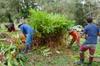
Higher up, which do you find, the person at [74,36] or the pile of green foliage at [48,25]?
the pile of green foliage at [48,25]

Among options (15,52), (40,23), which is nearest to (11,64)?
(15,52)

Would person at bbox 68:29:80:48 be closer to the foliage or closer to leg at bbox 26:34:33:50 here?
the foliage

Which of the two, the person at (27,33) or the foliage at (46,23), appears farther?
the foliage at (46,23)

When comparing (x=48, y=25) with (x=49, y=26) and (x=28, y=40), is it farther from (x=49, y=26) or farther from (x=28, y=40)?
(x=28, y=40)

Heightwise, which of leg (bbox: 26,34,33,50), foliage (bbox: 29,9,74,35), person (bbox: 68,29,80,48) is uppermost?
foliage (bbox: 29,9,74,35)

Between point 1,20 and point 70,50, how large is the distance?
31.1 metres

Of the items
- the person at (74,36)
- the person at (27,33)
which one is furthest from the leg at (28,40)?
the person at (74,36)

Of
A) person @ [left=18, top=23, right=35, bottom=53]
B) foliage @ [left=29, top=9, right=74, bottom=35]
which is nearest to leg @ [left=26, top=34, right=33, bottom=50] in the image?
person @ [left=18, top=23, right=35, bottom=53]

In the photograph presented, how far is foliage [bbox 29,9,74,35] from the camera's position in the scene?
497 inches

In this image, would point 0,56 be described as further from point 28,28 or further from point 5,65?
point 28,28

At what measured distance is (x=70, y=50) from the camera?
44.3 ft

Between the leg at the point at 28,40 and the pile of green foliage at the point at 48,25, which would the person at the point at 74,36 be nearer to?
the pile of green foliage at the point at 48,25

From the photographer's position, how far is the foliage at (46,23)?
12.6 metres

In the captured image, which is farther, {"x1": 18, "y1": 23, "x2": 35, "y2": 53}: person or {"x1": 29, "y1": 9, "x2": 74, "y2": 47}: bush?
{"x1": 29, "y1": 9, "x2": 74, "y2": 47}: bush
